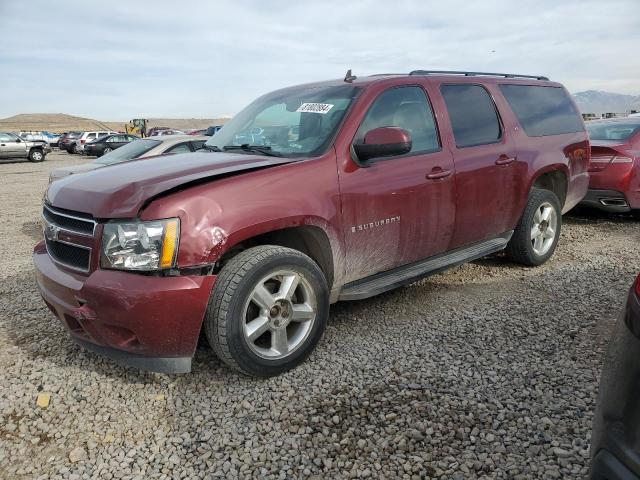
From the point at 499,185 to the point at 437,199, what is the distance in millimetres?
888

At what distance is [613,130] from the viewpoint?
7129mm

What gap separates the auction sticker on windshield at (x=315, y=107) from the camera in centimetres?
351

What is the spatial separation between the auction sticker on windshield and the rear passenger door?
105 cm

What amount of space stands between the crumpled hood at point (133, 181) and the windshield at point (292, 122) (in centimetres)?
27

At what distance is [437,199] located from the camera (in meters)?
3.66

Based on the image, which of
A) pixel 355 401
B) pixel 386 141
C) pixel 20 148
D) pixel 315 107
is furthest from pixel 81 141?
pixel 355 401

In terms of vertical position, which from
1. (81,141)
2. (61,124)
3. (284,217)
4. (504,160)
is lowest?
(284,217)

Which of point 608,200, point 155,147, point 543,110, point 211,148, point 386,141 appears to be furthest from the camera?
point 155,147

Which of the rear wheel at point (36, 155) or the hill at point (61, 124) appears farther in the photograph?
the hill at point (61, 124)

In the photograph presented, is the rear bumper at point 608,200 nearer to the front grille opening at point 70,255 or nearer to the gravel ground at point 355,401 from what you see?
the gravel ground at point 355,401

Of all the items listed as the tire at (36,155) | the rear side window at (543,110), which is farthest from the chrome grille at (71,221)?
the tire at (36,155)

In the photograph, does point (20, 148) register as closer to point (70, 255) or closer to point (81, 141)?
point (81, 141)

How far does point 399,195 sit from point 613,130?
547 cm

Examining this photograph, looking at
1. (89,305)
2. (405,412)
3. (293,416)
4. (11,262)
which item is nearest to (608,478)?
(405,412)
